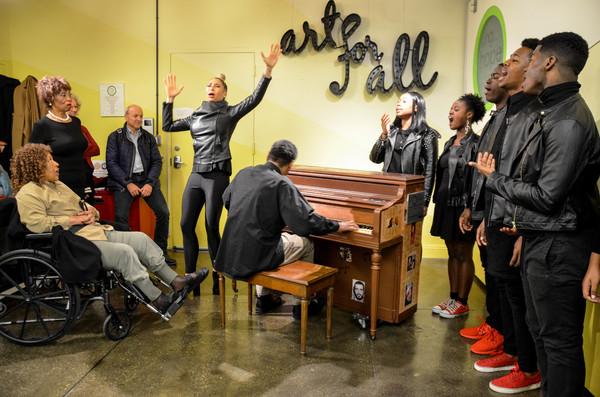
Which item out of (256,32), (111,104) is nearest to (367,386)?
(256,32)

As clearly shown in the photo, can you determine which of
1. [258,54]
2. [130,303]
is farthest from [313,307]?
[258,54]

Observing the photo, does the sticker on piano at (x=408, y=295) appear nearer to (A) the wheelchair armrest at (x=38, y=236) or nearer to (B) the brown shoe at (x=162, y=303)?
(B) the brown shoe at (x=162, y=303)

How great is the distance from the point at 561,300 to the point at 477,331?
1.44 metres

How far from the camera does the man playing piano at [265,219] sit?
9.57 feet

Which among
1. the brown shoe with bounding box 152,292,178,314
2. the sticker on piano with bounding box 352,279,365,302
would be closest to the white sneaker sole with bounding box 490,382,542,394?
the sticker on piano with bounding box 352,279,365,302

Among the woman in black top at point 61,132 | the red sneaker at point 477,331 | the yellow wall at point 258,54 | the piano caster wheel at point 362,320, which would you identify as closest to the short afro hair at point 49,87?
the woman in black top at point 61,132

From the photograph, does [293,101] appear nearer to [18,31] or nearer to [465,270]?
[465,270]

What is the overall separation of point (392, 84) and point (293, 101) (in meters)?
1.09

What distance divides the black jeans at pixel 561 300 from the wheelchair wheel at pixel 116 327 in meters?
2.46

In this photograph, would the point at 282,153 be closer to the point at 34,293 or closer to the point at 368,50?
the point at 34,293

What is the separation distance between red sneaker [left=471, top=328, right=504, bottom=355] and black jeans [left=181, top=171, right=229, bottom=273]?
2030 millimetres

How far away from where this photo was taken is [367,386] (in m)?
2.60

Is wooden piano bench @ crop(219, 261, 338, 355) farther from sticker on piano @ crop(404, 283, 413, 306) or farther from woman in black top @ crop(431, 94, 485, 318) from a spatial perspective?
woman in black top @ crop(431, 94, 485, 318)

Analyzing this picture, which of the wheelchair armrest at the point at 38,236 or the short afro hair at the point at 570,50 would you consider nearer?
the short afro hair at the point at 570,50
